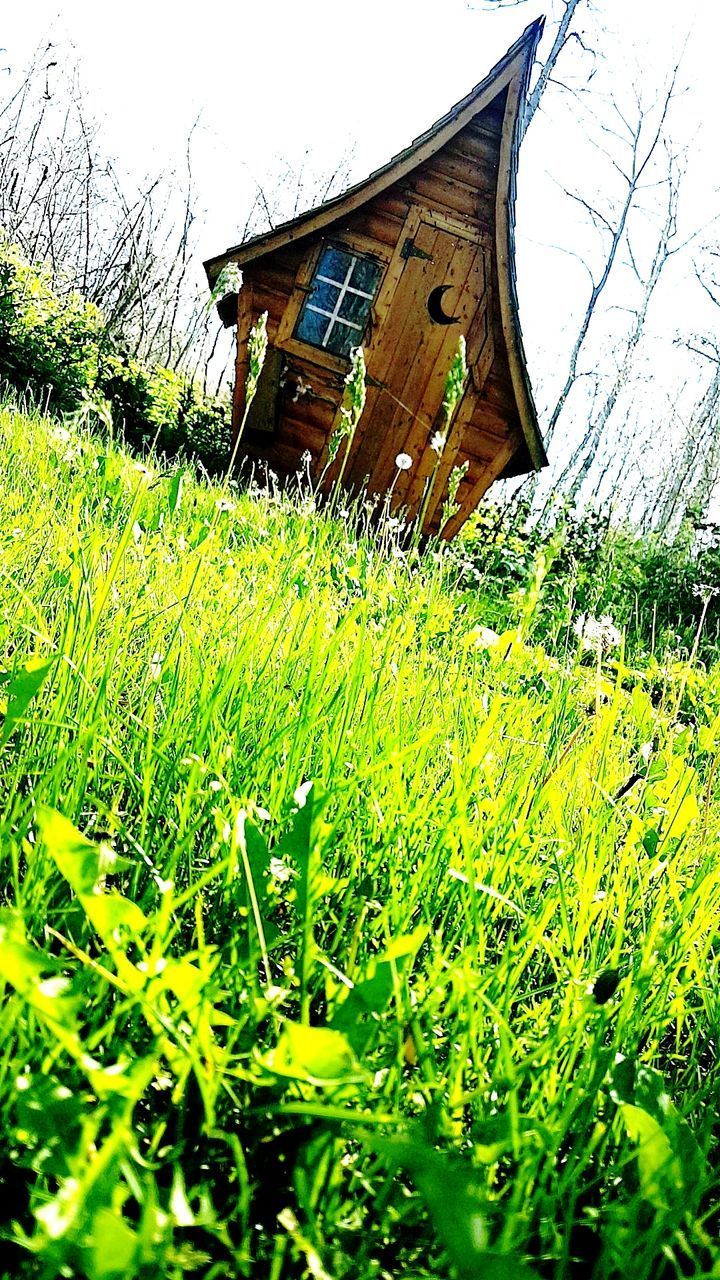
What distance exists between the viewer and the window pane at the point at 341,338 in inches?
384

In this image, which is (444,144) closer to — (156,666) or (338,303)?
(338,303)

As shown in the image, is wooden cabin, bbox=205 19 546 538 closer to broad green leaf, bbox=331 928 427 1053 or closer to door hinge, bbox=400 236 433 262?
door hinge, bbox=400 236 433 262

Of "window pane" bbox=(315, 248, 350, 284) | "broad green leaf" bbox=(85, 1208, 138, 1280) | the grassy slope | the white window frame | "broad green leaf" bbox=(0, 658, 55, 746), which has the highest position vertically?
"window pane" bbox=(315, 248, 350, 284)

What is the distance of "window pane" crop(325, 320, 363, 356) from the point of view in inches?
384

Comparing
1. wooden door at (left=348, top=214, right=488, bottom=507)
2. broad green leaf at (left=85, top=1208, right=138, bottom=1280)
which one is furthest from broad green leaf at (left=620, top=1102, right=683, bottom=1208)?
wooden door at (left=348, top=214, right=488, bottom=507)

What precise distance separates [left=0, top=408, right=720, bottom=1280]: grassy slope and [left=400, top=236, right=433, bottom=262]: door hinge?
9.03 metres

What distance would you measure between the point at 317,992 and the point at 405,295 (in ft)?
32.3

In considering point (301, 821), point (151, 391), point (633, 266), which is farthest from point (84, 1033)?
point (633, 266)

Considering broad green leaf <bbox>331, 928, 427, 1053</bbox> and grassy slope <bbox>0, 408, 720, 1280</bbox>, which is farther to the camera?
broad green leaf <bbox>331, 928, 427, 1053</bbox>

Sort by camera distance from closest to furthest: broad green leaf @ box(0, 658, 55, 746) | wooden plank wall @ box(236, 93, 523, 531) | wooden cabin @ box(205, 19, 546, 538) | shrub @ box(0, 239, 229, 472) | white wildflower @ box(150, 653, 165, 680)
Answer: broad green leaf @ box(0, 658, 55, 746) → white wildflower @ box(150, 653, 165, 680) → wooden cabin @ box(205, 19, 546, 538) → wooden plank wall @ box(236, 93, 523, 531) → shrub @ box(0, 239, 229, 472)

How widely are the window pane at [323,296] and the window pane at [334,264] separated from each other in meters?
0.11

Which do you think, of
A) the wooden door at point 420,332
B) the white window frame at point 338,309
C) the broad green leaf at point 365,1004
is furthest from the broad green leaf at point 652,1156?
the white window frame at point 338,309

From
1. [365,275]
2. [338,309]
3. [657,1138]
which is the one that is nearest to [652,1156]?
[657,1138]

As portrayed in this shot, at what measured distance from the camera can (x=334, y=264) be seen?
32.0ft
